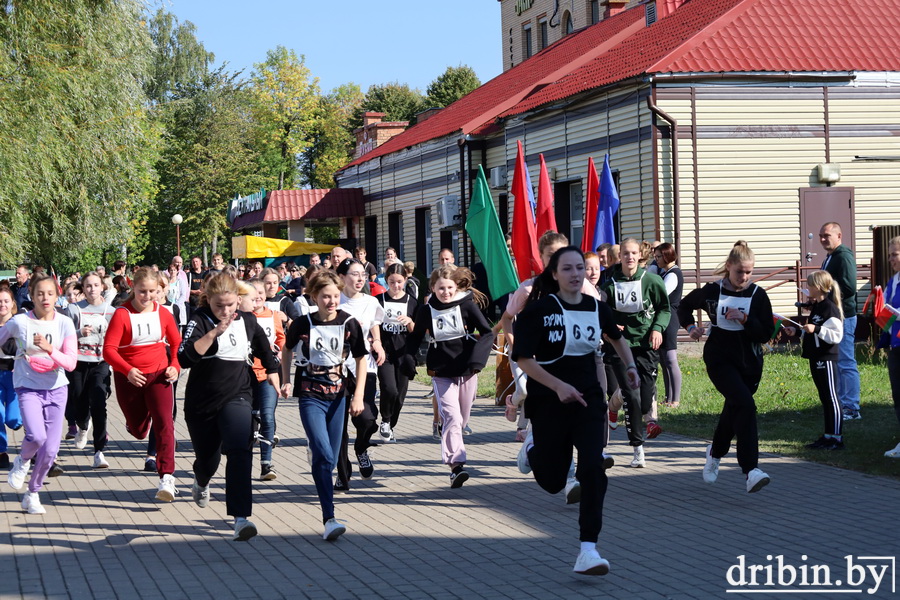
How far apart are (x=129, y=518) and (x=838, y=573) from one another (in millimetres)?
4849

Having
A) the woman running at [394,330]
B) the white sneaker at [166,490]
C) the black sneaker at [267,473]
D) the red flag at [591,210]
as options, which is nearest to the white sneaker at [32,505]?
the white sneaker at [166,490]

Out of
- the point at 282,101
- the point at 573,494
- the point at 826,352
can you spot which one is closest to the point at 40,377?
the point at 573,494

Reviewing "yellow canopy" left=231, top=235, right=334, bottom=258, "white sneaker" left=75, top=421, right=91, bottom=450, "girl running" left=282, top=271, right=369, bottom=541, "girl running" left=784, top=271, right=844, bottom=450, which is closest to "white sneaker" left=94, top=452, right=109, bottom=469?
"white sneaker" left=75, top=421, right=91, bottom=450

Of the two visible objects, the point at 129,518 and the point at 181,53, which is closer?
the point at 129,518

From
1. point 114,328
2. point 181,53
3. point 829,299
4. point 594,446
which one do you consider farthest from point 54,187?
point 181,53

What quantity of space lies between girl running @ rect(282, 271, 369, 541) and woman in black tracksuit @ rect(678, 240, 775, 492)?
259cm

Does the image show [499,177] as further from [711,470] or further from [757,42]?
[711,470]

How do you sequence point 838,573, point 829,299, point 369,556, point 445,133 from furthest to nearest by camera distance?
point 445,133 < point 829,299 < point 369,556 < point 838,573

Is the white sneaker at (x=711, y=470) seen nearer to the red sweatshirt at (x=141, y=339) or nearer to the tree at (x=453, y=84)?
the red sweatshirt at (x=141, y=339)

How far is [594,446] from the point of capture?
6086mm

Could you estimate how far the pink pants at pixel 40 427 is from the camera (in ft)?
26.8

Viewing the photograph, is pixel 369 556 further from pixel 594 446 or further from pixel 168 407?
pixel 168 407

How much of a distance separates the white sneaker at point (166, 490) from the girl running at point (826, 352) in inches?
217

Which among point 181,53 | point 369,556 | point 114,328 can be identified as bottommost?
point 369,556
